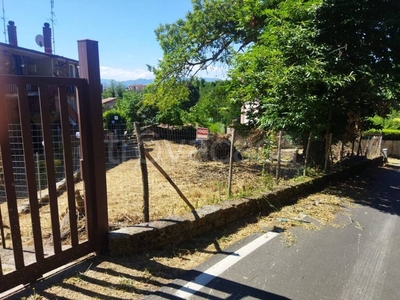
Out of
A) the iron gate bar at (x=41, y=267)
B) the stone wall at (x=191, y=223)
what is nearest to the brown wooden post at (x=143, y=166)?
the stone wall at (x=191, y=223)

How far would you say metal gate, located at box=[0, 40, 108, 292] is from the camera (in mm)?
2352

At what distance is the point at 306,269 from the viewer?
299 centimetres

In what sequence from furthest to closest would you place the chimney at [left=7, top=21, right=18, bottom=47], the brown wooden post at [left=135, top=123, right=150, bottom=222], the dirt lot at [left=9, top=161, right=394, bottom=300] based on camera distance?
the chimney at [left=7, top=21, right=18, bottom=47], the brown wooden post at [left=135, top=123, right=150, bottom=222], the dirt lot at [left=9, top=161, right=394, bottom=300]

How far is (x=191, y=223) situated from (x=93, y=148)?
5.18ft

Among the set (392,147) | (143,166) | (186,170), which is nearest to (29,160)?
(143,166)

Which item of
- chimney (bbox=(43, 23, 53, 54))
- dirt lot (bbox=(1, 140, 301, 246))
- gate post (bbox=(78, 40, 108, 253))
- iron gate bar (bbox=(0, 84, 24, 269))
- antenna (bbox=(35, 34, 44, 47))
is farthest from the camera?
chimney (bbox=(43, 23, 53, 54))

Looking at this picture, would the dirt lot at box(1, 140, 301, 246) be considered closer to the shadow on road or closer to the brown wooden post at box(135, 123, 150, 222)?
the brown wooden post at box(135, 123, 150, 222)

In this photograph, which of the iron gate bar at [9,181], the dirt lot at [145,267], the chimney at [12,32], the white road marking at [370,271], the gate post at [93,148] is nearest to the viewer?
the iron gate bar at [9,181]

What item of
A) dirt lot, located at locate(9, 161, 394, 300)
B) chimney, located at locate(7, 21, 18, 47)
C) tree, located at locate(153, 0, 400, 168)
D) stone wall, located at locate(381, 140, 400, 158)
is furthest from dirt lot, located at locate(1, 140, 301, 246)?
chimney, located at locate(7, 21, 18, 47)

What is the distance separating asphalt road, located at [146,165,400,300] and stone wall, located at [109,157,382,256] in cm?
55

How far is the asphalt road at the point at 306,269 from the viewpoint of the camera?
8.46ft

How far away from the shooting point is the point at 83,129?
280cm

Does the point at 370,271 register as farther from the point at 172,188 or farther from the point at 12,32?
the point at 12,32

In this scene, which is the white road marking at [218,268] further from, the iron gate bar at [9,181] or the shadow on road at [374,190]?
the shadow on road at [374,190]
